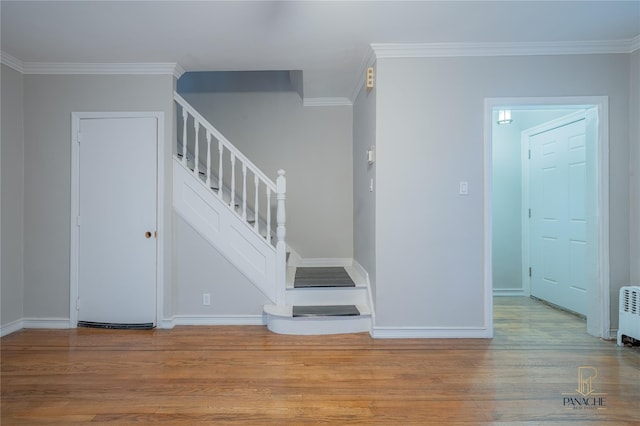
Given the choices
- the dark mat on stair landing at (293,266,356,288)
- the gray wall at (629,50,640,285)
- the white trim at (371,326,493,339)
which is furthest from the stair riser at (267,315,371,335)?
the gray wall at (629,50,640,285)

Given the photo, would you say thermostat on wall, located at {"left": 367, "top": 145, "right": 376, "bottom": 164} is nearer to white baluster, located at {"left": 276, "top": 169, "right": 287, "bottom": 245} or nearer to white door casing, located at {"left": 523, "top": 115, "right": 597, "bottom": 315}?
white baluster, located at {"left": 276, "top": 169, "right": 287, "bottom": 245}

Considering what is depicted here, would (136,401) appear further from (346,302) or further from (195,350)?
(346,302)

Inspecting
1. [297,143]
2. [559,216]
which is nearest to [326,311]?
[297,143]

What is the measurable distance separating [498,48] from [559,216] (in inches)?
85.0

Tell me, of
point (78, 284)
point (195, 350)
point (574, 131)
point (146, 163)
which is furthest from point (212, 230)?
point (574, 131)

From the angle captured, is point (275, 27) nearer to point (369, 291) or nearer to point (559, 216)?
point (369, 291)

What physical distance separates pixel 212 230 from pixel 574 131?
395cm

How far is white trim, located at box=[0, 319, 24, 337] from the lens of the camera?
3.30 meters

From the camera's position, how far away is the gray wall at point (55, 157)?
3.52m

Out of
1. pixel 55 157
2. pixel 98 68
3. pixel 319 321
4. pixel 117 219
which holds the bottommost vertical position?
pixel 319 321

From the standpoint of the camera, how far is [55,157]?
354 centimetres

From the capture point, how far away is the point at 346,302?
359 centimetres

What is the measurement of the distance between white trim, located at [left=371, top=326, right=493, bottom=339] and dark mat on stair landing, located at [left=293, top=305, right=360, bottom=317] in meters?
0.28

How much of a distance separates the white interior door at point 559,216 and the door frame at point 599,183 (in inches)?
21.9
